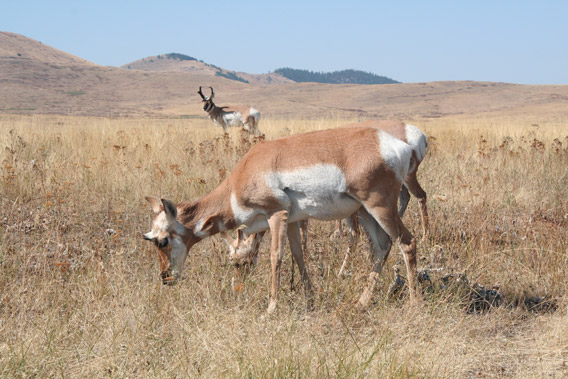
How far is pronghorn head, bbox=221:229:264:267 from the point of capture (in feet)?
17.3

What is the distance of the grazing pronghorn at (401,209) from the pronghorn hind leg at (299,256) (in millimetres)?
495

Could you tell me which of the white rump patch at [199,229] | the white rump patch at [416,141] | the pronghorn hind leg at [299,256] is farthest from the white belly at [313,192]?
the white rump patch at [416,141]

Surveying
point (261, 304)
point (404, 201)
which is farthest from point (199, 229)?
point (404, 201)

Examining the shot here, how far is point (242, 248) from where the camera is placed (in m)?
5.36

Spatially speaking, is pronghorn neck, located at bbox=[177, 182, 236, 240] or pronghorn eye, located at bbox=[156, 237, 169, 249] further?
pronghorn neck, located at bbox=[177, 182, 236, 240]

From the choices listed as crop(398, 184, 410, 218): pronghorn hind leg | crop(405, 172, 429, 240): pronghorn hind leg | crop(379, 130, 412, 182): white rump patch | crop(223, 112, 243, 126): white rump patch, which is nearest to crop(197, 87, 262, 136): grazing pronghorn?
crop(223, 112, 243, 126): white rump patch

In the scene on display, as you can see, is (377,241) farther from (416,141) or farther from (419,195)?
(419,195)

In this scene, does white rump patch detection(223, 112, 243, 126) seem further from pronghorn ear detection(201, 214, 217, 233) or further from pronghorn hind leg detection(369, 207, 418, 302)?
pronghorn hind leg detection(369, 207, 418, 302)

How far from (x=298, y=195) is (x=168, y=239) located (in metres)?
1.18

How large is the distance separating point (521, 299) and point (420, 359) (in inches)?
76.0

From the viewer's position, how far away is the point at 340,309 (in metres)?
4.26

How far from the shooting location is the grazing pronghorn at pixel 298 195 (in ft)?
14.8

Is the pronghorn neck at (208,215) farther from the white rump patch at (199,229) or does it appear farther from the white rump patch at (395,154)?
the white rump patch at (395,154)

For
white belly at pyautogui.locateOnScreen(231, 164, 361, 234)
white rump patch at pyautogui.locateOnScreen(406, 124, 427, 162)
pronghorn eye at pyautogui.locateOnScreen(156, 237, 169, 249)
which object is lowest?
pronghorn eye at pyautogui.locateOnScreen(156, 237, 169, 249)
